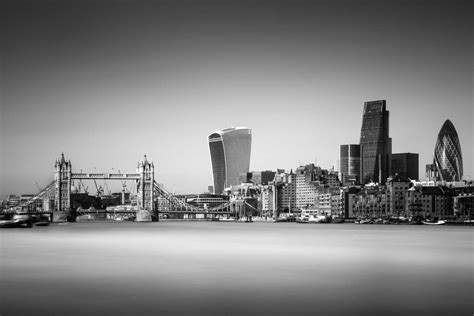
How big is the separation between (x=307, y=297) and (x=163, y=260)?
15.3 metres

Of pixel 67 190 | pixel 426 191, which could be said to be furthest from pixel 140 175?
pixel 426 191

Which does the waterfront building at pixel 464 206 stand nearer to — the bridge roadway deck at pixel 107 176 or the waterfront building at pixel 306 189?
the waterfront building at pixel 306 189

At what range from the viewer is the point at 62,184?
15212 cm

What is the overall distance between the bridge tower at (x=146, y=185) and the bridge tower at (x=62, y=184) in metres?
15.5

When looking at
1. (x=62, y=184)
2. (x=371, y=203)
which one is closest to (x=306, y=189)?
(x=371, y=203)

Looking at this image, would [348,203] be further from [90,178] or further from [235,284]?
[235,284]

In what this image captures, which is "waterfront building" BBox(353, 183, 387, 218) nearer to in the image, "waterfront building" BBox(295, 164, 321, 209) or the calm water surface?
"waterfront building" BBox(295, 164, 321, 209)

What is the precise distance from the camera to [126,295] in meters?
23.2

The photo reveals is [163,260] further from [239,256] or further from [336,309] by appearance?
[336,309]

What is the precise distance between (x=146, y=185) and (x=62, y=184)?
1884 cm

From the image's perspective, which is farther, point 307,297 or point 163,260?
point 163,260

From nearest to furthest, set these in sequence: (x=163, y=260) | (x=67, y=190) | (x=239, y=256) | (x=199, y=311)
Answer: (x=199, y=311)
(x=163, y=260)
(x=239, y=256)
(x=67, y=190)

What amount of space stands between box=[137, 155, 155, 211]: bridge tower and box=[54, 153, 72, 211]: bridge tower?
50.7 ft

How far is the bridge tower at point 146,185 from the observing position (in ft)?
489
